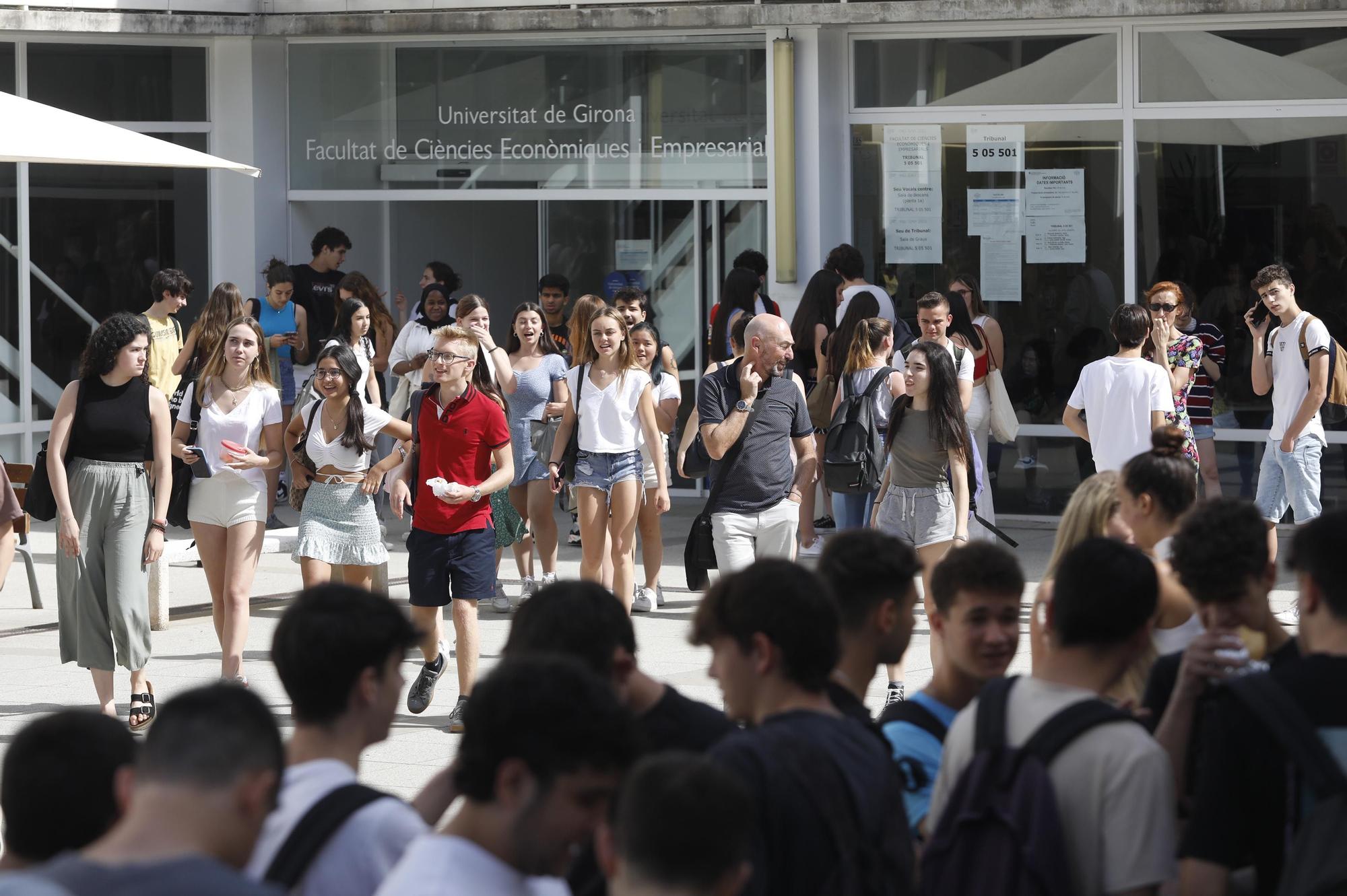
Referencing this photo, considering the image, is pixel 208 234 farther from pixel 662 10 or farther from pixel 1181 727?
pixel 1181 727

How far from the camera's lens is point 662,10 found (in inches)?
544

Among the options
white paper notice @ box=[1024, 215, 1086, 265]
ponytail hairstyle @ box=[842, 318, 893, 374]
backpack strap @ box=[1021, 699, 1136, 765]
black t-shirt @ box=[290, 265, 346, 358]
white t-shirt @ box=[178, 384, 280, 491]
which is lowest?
backpack strap @ box=[1021, 699, 1136, 765]

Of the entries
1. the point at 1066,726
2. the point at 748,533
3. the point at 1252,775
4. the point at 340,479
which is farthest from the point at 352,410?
the point at 1252,775

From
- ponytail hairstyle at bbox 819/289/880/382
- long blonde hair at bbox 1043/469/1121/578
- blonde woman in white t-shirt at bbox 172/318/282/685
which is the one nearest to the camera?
long blonde hair at bbox 1043/469/1121/578

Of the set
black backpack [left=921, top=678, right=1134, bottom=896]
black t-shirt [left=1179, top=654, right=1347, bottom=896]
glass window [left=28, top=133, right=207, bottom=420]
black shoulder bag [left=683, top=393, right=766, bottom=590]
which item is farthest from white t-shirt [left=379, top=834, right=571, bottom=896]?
glass window [left=28, top=133, right=207, bottom=420]

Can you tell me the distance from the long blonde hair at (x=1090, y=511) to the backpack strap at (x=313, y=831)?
2523mm

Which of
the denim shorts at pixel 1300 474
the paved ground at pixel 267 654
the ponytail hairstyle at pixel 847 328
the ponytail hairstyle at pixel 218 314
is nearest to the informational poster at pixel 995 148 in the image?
the paved ground at pixel 267 654

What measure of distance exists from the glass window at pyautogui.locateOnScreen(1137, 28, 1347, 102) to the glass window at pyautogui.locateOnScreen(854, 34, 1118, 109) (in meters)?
0.33

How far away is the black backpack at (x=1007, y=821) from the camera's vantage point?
2.93 metres

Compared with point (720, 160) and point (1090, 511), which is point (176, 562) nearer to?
point (720, 160)

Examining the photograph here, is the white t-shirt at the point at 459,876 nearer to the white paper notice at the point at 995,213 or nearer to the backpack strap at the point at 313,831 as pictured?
the backpack strap at the point at 313,831

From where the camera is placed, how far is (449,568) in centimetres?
761

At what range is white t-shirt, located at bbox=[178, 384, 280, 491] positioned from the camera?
26.3 ft

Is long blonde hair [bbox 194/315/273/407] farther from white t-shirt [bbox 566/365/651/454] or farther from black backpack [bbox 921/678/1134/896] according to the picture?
black backpack [bbox 921/678/1134/896]
